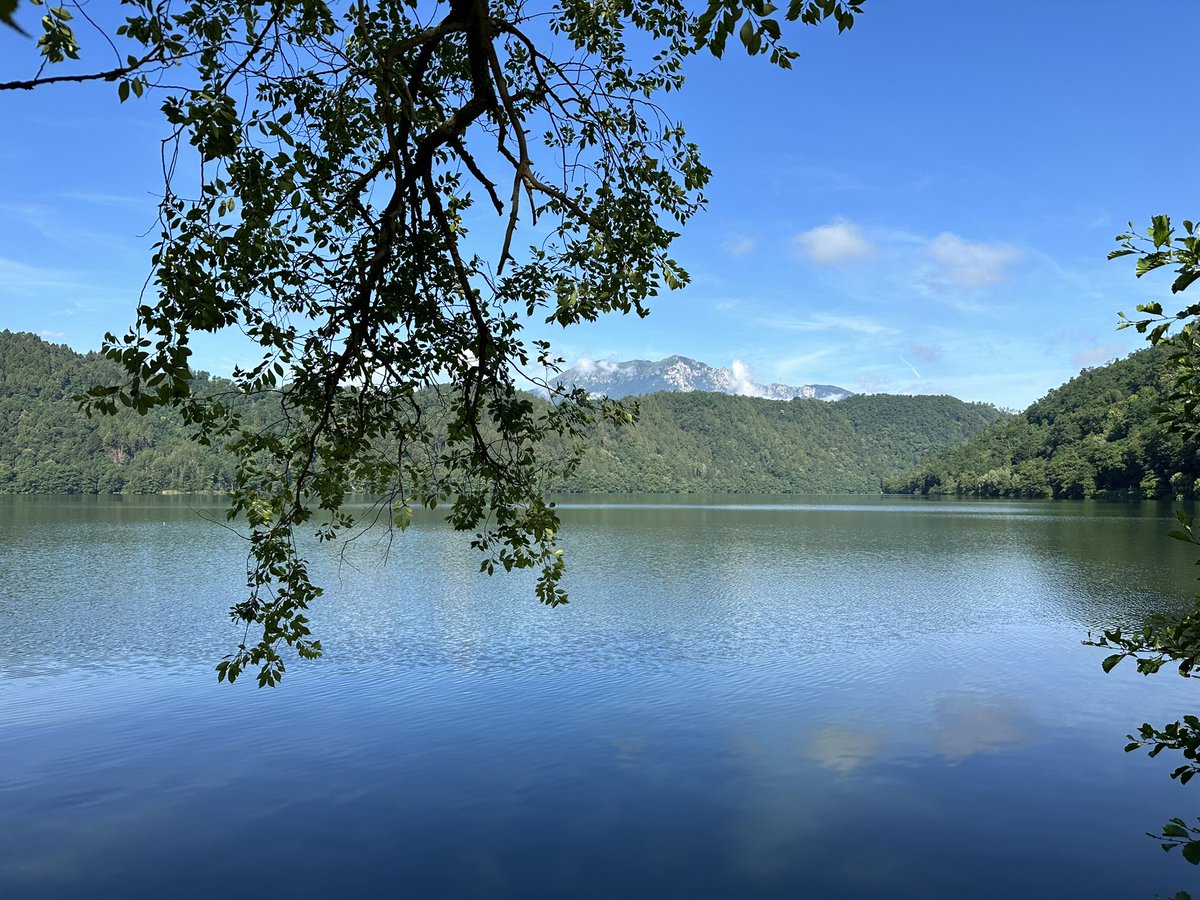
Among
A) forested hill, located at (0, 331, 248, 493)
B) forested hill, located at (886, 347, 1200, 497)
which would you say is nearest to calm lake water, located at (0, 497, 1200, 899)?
forested hill, located at (886, 347, 1200, 497)

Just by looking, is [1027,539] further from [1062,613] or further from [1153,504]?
[1153,504]

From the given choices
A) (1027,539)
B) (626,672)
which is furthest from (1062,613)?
(1027,539)

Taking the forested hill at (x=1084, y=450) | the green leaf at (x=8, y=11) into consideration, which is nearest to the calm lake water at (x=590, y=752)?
the green leaf at (x=8, y=11)

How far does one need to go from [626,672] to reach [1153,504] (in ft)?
247

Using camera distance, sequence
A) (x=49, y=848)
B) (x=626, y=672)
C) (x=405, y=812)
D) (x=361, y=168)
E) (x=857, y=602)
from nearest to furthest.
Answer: (x=361, y=168) < (x=49, y=848) < (x=405, y=812) < (x=626, y=672) < (x=857, y=602)

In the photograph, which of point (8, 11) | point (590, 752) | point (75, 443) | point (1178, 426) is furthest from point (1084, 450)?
point (75, 443)

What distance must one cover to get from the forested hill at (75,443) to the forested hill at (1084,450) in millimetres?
112802

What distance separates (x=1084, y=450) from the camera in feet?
325

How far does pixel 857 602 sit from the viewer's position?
2555 centimetres

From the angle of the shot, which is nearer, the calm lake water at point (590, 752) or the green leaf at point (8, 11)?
the green leaf at point (8, 11)

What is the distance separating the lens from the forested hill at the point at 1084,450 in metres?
80.1

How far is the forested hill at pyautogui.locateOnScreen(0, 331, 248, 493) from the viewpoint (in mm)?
140000

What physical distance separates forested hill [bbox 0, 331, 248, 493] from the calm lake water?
125 meters

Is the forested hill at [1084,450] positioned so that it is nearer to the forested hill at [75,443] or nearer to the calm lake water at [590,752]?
the calm lake water at [590,752]
